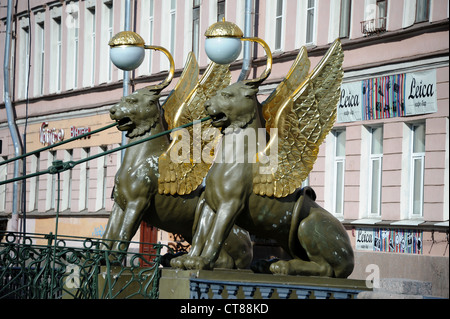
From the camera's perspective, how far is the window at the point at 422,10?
17.4 meters

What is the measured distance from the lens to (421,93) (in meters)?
17.4

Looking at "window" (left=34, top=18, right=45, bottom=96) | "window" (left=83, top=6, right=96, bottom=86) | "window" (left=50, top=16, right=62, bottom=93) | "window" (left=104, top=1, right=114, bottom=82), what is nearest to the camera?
"window" (left=104, top=1, right=114, bottom=82)

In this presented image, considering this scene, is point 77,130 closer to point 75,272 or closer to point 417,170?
point 417,170

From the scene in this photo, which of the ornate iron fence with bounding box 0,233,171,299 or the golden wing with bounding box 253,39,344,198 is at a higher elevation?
the golden wing with bounding box 253,39,344,198

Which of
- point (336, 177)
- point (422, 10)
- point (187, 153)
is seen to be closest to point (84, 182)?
point (336, 177)

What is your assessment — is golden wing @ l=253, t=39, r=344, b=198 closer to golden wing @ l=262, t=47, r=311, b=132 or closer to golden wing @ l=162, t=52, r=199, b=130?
golden wing @ l=262, t=47, r=311, b=132

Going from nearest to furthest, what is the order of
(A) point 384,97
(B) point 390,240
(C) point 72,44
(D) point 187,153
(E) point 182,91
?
(D) point 187,153 < (E) point 182,91 < (B) point 390,240 < (A) point 384,97 < (C) point 72,44

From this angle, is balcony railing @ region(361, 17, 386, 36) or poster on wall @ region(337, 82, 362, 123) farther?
poster on wall @ region(337, 82, 362, 123)

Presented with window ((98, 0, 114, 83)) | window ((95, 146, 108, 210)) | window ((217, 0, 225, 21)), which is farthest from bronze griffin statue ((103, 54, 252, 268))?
window ((98, 0, 114, 83))

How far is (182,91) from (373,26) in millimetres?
7599

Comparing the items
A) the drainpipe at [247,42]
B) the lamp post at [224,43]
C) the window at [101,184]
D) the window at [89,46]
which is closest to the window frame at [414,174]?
the drainpipe at [247,42]

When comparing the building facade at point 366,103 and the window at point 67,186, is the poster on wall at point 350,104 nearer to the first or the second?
the building facade at point 366,103

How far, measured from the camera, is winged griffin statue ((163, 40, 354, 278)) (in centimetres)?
932
